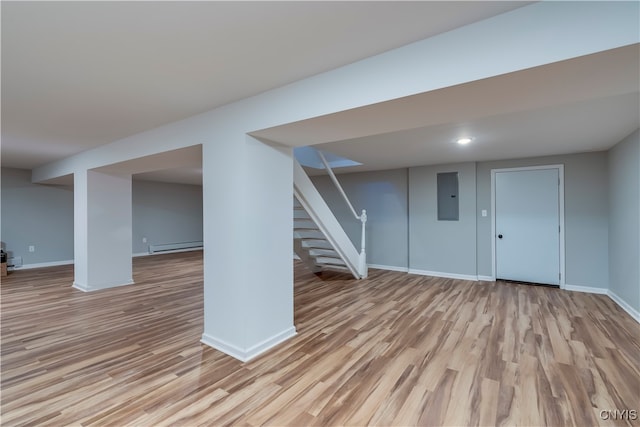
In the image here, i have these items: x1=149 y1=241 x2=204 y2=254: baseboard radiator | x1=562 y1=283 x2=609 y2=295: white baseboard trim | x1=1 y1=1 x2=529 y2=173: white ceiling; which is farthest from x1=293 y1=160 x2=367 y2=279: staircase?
x1=149 y1=241 x2=204 y2=254: baseboard radiator

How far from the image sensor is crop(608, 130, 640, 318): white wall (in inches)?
126

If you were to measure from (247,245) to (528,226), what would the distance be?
4712mm

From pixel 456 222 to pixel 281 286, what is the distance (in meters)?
3.95

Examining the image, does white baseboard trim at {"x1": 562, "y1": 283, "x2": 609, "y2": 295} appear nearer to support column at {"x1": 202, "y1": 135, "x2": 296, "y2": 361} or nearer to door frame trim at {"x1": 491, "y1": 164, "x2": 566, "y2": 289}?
door frame trim at {"x1": 491, "y1": 164, "x2": 566, "y2": 289}

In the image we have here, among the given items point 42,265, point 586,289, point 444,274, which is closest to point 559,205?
point 586,289

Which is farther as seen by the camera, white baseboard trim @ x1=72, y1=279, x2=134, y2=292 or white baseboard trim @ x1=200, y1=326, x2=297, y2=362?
white baseboard trim @ x1=72, y1=279, x2=134, y2=292

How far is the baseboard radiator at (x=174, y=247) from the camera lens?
8281mm

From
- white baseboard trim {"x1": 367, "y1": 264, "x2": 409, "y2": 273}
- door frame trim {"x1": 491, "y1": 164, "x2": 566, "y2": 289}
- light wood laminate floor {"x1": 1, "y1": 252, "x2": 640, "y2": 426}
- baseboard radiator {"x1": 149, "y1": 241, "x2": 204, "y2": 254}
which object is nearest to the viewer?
light wood laminate floor {"x1": 1, "y1": 252, "x2": 640, "y2": 426}

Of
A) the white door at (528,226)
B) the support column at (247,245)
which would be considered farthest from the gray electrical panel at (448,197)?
the support column at (247,245)

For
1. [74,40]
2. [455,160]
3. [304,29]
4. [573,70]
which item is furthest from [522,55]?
[455,160]

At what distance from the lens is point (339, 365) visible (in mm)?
2303

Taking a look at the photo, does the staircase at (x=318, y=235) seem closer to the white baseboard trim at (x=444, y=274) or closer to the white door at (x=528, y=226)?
the white baseboard trim at (x=444, y=274)

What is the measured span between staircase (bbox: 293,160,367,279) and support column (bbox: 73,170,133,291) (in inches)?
113

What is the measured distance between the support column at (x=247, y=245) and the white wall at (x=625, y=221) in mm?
3848
